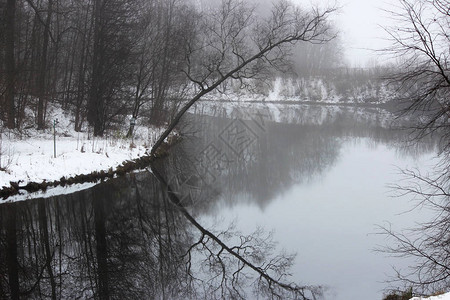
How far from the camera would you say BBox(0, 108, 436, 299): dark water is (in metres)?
6.80

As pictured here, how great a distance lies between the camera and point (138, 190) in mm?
12367

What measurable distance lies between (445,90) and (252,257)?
473 centimetres

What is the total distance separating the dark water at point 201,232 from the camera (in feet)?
22.3

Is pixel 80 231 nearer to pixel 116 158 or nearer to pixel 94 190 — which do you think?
pixel 94 190

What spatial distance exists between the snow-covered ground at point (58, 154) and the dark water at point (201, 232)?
96 cm

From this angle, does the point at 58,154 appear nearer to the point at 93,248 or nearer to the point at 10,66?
the point at 10,66

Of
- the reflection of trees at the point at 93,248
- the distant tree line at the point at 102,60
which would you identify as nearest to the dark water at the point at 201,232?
the reflection of trees at the point at 93,248

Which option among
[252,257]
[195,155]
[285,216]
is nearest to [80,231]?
[252,257]

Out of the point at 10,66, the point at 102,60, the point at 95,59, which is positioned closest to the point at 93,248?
the point at 10,66

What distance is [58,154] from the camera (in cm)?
1277

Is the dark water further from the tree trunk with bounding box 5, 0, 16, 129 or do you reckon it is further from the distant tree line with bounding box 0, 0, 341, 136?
the tree trunk with bounding box 5, 0, 16, 129

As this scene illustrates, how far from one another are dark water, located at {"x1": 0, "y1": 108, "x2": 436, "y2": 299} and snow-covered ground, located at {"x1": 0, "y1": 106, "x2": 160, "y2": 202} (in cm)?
96

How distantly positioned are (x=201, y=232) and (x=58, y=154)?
6022mm

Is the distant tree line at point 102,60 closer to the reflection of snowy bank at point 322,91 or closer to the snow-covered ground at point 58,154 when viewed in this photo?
the snow-covered ground at point 58,154
